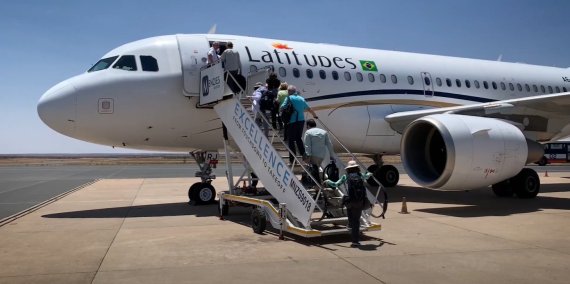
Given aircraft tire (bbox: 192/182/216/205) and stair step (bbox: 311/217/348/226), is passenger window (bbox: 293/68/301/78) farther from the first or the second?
stair step (bbox: 311/217/348/226)

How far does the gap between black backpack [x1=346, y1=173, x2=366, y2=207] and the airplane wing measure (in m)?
6.14

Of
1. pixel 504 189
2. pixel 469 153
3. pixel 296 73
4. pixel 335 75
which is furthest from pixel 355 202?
pixel 504 189

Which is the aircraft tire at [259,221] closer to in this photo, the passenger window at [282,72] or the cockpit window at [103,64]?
the passenger window at [282,72]

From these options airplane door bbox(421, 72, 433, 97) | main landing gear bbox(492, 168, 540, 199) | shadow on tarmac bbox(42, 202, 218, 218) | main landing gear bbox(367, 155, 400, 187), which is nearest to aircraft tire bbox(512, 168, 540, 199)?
main landing gear bbox(492, 168, 540, 199)

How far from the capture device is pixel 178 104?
1080 centimetres

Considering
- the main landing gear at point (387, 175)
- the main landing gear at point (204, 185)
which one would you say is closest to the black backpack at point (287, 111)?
the main landing gear at point (204, 185)

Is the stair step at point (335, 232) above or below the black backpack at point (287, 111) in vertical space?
below

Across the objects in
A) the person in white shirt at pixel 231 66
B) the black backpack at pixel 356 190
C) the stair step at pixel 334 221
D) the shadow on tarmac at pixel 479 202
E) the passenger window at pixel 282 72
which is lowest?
the shadow on tarmac at pixel 479 202

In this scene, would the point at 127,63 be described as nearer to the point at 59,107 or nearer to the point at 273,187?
the point at 59,107

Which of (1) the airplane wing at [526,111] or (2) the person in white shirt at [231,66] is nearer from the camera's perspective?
(2) the person in white shirt at [231,66]

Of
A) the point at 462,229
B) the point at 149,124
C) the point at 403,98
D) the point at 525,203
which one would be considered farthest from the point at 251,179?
the point at 525,203

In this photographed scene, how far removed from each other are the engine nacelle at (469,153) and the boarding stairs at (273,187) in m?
2.25

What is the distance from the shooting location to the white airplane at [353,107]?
10180mm

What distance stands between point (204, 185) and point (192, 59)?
10.2ft
